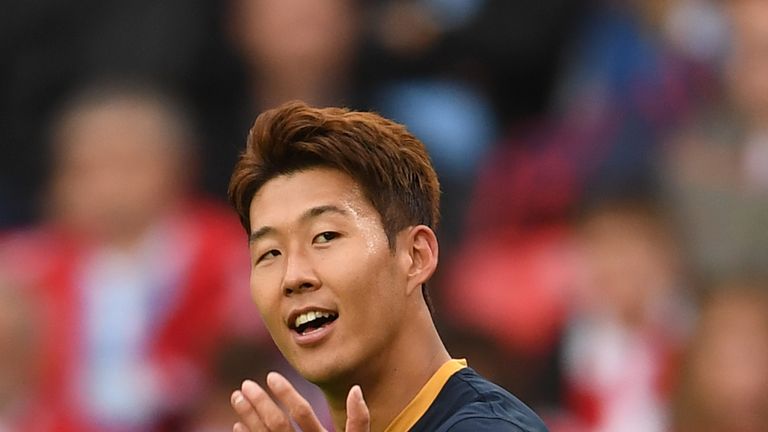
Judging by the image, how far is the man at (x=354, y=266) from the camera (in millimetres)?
3500

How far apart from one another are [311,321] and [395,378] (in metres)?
0.25

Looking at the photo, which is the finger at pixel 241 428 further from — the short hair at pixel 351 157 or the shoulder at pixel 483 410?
the short hair at pixel 351 157

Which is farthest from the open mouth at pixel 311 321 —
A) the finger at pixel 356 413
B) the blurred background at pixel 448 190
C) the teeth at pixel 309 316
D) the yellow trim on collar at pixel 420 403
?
the blurred background at pixel 448 190

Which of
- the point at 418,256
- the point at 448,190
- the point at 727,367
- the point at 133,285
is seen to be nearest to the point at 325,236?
the point at 418,256

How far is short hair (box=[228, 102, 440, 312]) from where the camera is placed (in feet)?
11.8

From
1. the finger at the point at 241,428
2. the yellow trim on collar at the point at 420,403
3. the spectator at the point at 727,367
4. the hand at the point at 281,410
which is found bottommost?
the spectator at the point at 727,367

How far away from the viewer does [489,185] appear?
782 centimetres

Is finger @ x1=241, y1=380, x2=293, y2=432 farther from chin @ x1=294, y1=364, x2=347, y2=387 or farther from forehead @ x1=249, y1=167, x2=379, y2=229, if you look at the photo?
forehead @ x1=249, y1=167, x2=379, y2=229

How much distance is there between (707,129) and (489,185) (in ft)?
3.34

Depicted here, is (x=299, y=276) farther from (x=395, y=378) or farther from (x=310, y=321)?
(x=395, y=378)

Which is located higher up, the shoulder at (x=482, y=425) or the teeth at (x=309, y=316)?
the teeth at (x=309, y=316)

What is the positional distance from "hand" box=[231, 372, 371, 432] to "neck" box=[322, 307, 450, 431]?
356 millimetres

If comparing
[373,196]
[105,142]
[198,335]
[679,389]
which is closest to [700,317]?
[679,389]

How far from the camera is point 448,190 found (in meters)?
7.63
